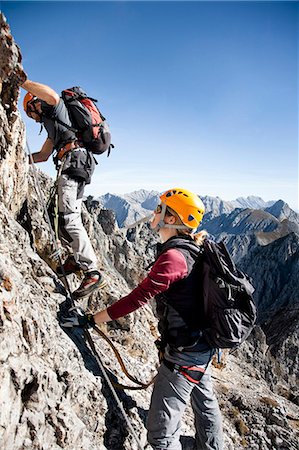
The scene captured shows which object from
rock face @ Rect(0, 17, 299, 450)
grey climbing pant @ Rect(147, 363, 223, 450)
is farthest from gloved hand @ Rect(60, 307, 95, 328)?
grey climbing pant @ Rect(147, 363, 223, 450)

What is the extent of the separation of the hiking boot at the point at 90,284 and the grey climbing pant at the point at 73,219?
185mm

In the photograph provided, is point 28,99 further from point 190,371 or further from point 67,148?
point 190,371

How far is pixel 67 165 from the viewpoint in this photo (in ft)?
24.6

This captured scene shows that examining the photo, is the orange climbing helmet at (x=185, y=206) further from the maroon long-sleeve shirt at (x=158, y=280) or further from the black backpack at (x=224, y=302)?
the maroon long-sleeve shirt at (x=158, y=280)

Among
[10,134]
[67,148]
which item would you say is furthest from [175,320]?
[10,134]

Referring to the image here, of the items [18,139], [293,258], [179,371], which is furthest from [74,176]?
[293,258]

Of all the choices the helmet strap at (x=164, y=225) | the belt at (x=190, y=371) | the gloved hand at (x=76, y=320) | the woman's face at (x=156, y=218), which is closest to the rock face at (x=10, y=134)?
the gloved hand at (x=76, y=320)

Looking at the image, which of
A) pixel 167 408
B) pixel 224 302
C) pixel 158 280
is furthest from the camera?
pixel 167 408

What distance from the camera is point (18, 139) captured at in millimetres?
8125

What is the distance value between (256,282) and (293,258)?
22012 mm

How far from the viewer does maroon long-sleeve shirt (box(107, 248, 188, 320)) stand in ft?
18.5

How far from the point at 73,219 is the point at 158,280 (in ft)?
10.9

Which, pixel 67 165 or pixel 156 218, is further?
pixel 67 165

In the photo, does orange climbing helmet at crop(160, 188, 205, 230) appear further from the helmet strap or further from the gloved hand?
the gloved hand
